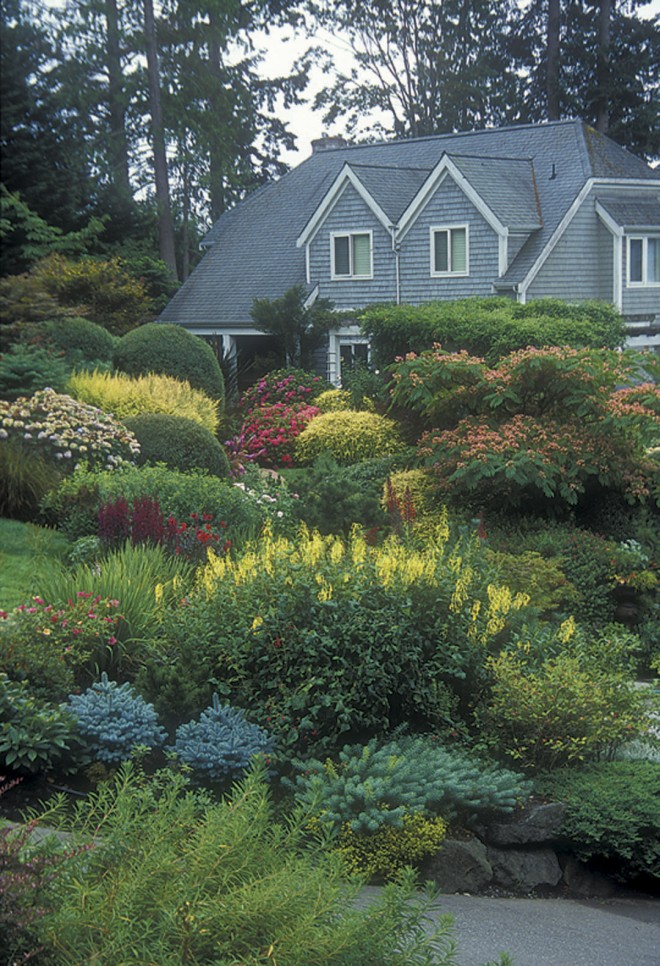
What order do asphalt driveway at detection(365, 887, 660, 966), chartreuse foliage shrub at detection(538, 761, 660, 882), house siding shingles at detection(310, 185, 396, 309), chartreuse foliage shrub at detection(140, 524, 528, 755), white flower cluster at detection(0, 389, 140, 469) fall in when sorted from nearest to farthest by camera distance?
asphalt driveway at detection(365, 887, 660, 966)
chartreuse foliage shrub at detection(538, 761, 660, 882)
chartreuse foliage shrub at detection(140, 524, 528, 755)
white flower cluster at detection(0, 389, 140, 469)
house siding shingles at detection(310, 185, 396, 309)

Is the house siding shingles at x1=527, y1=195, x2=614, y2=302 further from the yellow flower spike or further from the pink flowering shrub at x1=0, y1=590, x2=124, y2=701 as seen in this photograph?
the pink flowering shrub at x1=0, y1=590, x2=124, y2=701

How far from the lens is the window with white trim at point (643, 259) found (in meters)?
27.6

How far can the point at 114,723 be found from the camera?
6.57 metres

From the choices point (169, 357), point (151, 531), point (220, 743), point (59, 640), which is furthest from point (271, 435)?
point (220, 743)

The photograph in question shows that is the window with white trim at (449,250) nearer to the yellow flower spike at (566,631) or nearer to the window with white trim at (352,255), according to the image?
the window with white trim at (352,255)

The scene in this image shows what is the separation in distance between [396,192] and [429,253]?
209 centimetres

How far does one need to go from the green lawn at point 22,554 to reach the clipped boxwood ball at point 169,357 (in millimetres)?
8377

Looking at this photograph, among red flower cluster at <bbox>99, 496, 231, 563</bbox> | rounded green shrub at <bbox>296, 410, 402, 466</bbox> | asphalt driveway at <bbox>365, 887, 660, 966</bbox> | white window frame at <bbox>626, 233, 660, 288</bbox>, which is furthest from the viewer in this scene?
white window frame at <bbox>626, 233, 660, 288</bbox>

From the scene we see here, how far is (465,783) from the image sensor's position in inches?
249

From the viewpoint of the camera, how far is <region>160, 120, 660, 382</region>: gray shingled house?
87.3ft

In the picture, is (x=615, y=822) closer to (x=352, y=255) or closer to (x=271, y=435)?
(x=271, y=435)

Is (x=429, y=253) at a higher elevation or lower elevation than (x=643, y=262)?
higher

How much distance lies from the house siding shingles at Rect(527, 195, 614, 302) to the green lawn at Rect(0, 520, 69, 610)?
17.3m

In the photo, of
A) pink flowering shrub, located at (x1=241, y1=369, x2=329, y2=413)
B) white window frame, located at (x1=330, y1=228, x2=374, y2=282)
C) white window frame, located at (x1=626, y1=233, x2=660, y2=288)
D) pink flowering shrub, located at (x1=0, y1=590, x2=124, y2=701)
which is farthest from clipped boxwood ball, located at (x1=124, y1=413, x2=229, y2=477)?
white window frame, located at (x1=626, y1=233, x2=660, y2=288)
